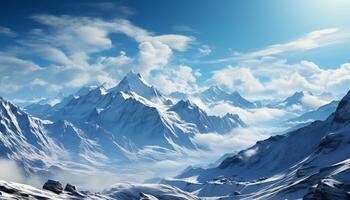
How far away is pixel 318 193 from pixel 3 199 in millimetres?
116743

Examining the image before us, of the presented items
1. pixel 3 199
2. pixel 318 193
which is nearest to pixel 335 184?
pixel 318 193

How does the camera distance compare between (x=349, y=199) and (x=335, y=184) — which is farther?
(x=335, y=184)

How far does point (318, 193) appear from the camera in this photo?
17275cm

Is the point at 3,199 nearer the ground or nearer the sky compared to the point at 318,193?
nearer the sky

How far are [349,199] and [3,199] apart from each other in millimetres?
125798

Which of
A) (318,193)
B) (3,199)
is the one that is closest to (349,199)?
(318,193)

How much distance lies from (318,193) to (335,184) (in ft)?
46.1

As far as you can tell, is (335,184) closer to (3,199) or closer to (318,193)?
(318,193)

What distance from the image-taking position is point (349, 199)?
536 ft

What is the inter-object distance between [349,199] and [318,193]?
12038 mm

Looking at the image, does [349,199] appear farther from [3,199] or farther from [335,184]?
[3,199]

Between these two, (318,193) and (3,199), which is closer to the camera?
(318,193)

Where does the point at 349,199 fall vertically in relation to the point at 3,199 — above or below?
below

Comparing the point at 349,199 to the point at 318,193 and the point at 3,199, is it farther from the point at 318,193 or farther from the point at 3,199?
the point at 3,199
